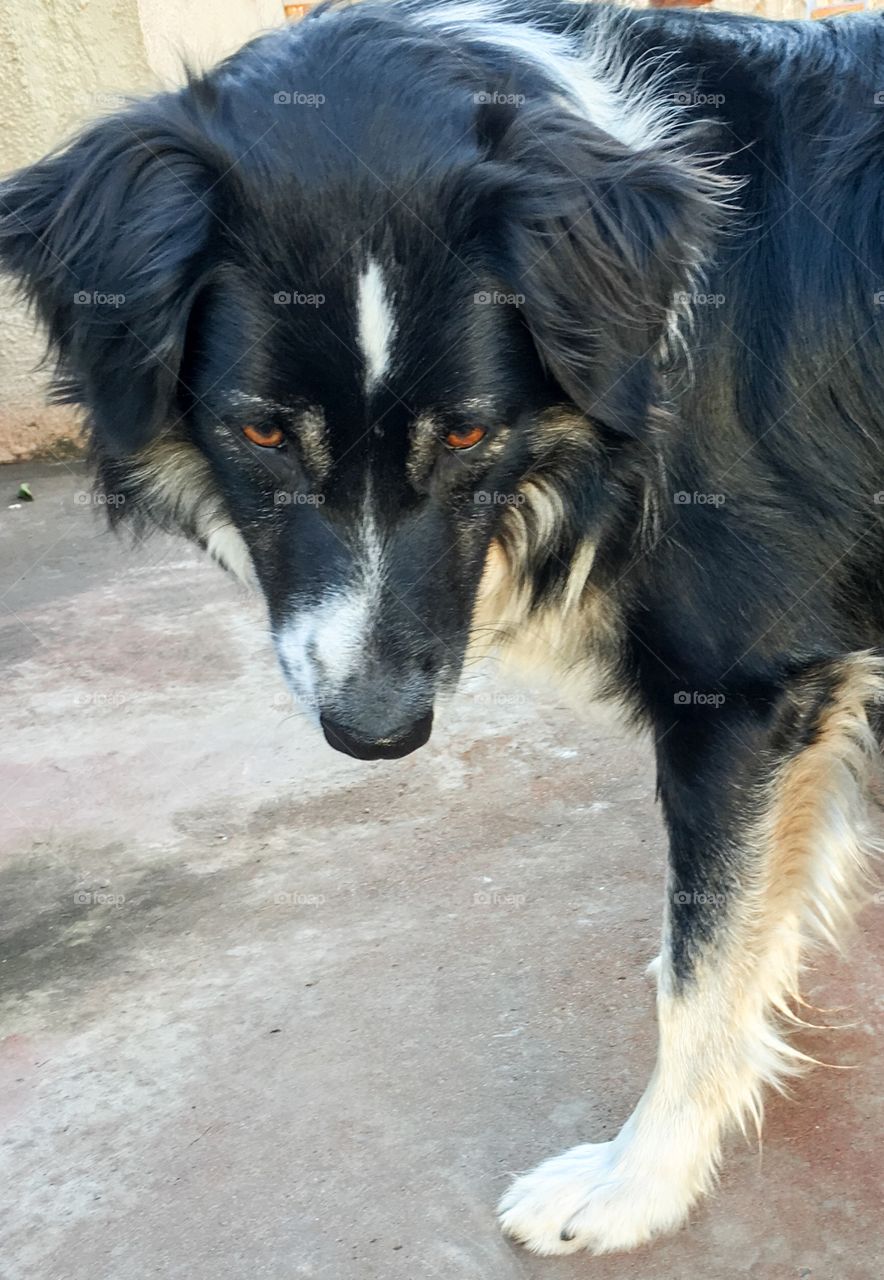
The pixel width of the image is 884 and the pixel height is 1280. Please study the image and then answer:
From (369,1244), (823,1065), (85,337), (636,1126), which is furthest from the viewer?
(823,1065)

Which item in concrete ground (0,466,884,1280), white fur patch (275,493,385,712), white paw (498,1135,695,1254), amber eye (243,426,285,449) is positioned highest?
amber eye (243,426,285,449)

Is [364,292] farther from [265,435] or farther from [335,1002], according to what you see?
[335,1002]

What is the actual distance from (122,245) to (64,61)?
4.99 m

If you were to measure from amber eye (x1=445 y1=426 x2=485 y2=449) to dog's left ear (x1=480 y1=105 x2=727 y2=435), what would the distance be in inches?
6.7

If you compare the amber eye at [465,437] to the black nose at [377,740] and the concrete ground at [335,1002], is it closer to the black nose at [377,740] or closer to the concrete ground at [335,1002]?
the black nose at [377,740]

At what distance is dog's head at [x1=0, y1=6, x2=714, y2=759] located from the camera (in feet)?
6.75

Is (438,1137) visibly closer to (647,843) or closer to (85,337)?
(647,843)

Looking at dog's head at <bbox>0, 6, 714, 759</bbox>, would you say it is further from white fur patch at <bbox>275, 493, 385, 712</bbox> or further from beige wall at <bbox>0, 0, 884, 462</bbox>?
beige wall at <bbox>0, 0, 884, 462</bbox>

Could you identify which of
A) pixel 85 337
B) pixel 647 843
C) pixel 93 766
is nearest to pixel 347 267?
pixel 85 337

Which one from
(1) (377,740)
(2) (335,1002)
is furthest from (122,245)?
(2) (335,1002)

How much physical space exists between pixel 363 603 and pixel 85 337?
0.70 meters

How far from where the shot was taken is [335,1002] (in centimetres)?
296

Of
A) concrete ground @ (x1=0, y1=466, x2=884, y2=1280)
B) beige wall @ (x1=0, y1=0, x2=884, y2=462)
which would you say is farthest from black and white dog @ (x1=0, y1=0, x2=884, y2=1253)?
beige wall @ (x1=0, y1=0, x2=884, y2=462)

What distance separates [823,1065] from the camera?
2.76 metres
